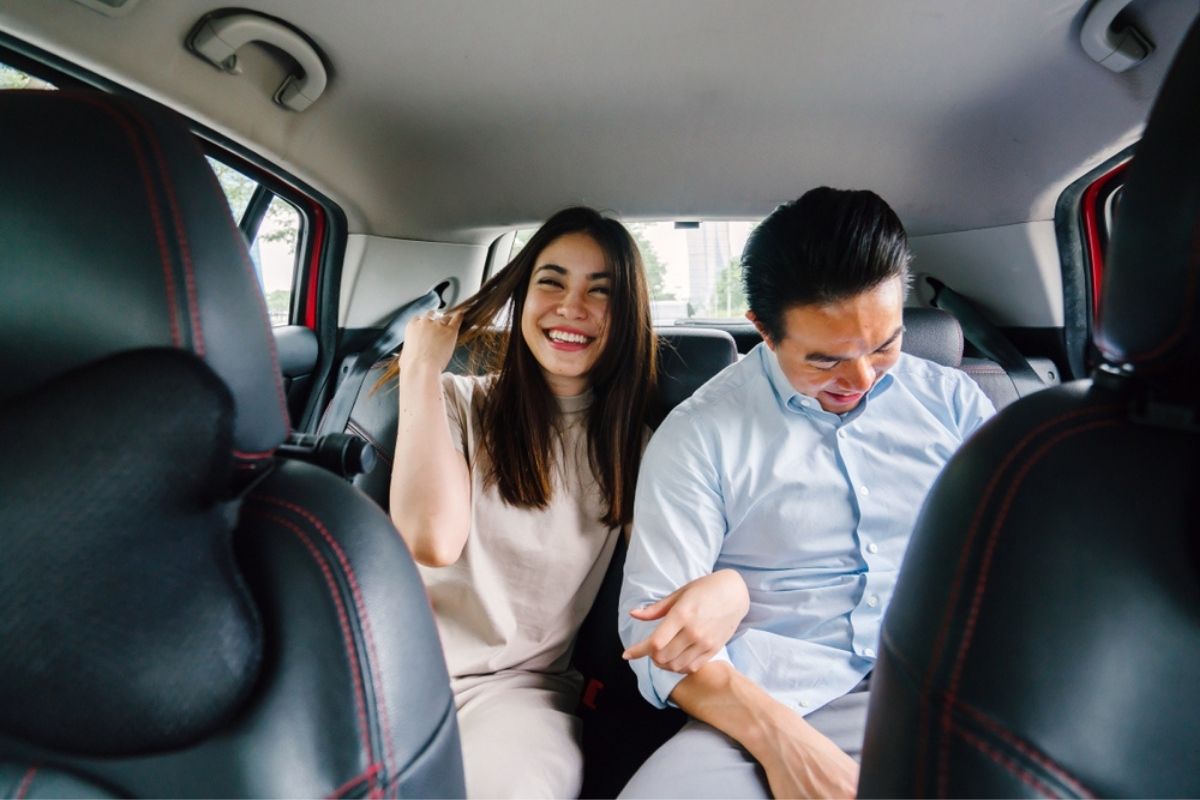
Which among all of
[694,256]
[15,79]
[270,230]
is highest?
[15,79]

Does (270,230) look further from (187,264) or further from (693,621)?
(693,621)

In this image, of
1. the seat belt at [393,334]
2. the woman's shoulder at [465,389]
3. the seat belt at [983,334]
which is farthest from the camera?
the seat belt at [393,334]

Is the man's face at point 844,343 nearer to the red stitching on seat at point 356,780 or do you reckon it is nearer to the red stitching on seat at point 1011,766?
the red stitching on seat at point 1011,766

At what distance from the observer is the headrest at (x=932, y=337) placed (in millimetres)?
2000

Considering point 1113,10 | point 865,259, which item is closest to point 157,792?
point 865,259

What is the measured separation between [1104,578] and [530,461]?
100 cm

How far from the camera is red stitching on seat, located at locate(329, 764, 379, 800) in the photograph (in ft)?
2.07

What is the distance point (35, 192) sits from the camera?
25.7 inches

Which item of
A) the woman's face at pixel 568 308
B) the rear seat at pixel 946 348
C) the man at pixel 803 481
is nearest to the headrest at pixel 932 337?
the rear seat at pixel 946 348

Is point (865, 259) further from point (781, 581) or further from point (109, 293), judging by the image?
point (109, 293)

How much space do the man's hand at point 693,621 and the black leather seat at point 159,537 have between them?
0.35 m

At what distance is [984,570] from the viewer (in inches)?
23.8

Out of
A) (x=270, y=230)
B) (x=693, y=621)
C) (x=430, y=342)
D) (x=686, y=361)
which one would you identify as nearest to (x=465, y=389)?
(x=430, y=342)

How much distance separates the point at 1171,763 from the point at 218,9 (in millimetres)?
1970
